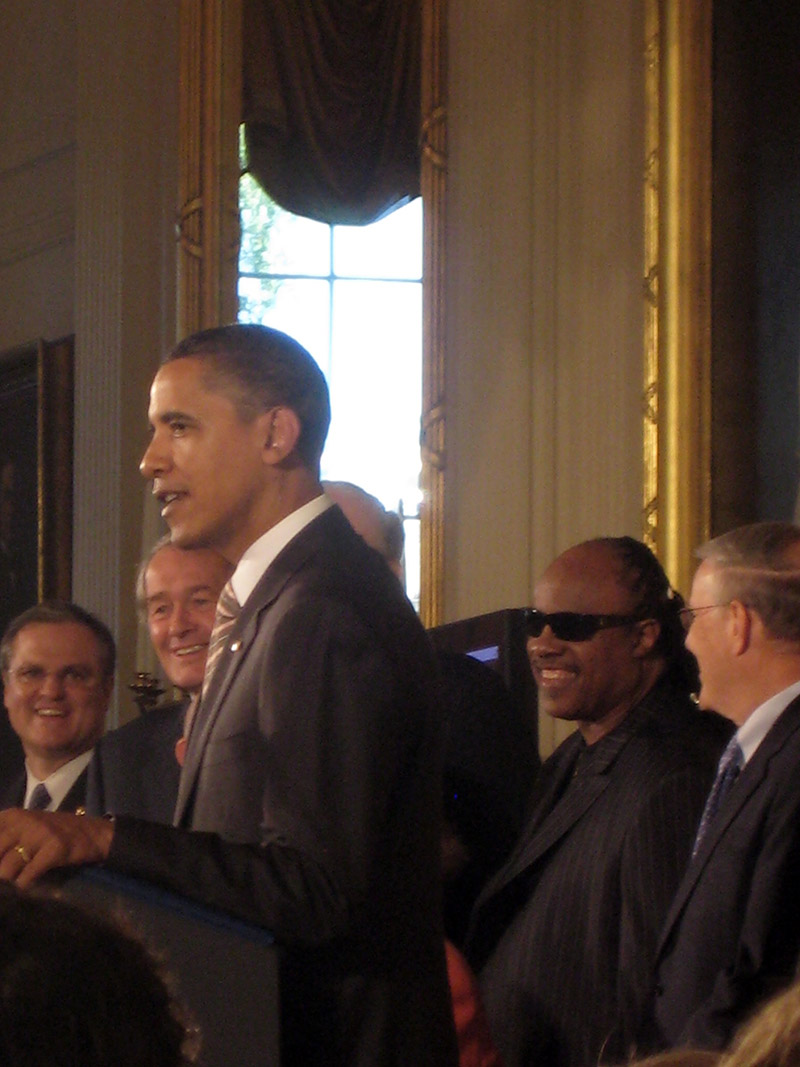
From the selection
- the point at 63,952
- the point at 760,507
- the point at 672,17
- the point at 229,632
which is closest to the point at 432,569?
the point at 760,507

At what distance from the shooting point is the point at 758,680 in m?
3.20

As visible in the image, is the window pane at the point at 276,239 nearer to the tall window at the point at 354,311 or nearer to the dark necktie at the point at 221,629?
the tall window at the point at 354,311

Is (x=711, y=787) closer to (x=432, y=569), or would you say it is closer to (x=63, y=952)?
(x=63, y=952)

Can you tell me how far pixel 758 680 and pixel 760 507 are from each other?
354 cm

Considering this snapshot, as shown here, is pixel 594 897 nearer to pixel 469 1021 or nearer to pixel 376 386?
pixel 469 1021

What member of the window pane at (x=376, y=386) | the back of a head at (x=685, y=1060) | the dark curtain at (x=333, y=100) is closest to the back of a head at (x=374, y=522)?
the back of a head at (x=685, y=1060)

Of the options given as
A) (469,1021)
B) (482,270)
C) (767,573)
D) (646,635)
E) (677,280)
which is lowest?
(469,1021)

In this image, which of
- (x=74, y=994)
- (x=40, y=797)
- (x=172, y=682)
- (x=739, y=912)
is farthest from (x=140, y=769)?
(x=74, y=994)

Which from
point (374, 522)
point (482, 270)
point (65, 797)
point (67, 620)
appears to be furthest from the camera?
point (482, 270)

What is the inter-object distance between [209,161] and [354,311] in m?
0.97

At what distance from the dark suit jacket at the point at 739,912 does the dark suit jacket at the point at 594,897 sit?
0.13 meters

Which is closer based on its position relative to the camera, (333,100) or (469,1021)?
(469,1021)

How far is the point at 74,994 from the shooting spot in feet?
3.11

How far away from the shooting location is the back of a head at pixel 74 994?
3.07 feet
